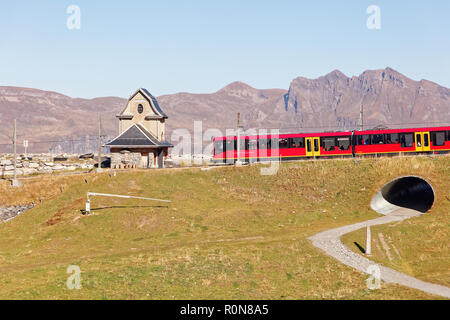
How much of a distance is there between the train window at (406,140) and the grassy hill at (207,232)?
29.9 feet

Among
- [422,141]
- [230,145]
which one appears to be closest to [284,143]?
[230,145]

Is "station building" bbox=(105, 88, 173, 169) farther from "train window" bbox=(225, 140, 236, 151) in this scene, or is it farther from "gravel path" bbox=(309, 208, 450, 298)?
"gravel path" bbox=(309, 208, 450, 298)

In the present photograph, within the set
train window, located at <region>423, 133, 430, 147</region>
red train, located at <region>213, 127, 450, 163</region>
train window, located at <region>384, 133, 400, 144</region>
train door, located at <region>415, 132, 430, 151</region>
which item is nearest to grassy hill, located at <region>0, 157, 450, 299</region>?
red train, located at <region>213, 127, 450, 163</region>

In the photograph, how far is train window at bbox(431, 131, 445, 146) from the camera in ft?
202

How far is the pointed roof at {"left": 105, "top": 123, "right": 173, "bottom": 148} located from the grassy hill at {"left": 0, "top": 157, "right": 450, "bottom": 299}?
31.6ft

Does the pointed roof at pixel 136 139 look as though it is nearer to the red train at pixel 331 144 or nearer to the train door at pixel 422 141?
the red train at pixel 331 144

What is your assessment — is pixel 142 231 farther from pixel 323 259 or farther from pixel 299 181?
pixel 299 181

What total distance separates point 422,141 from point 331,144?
1156 centimetres

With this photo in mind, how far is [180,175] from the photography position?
192 feet

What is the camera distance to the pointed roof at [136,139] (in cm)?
6662

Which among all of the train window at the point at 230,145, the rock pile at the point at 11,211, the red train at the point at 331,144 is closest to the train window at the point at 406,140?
the red train at the point at 331,144

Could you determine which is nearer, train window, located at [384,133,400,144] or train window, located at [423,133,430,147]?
train window, located at [423,133,430,147]

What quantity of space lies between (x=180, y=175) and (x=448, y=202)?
29676 millimetres
